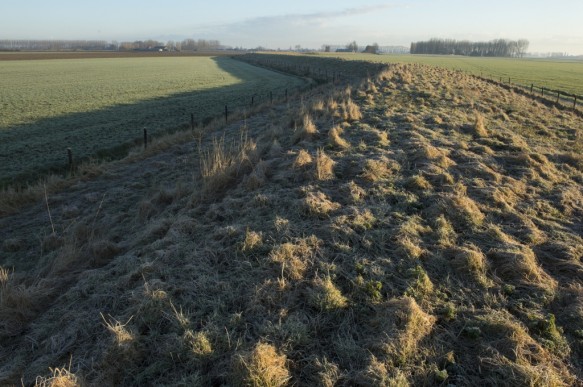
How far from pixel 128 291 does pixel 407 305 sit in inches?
144

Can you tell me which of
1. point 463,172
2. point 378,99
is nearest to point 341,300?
point 463,172

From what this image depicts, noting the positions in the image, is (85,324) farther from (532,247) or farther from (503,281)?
(532,247)

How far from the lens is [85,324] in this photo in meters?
4.79

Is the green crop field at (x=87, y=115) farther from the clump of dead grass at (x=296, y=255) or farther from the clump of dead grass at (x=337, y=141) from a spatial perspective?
the clump of dead grass at (x=296, y=255)

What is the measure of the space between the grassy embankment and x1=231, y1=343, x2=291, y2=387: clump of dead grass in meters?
0.02

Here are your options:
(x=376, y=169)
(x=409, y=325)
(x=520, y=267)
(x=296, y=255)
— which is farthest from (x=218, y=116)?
(x=409, y=325)

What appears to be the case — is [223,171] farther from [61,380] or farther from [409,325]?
[409,325]

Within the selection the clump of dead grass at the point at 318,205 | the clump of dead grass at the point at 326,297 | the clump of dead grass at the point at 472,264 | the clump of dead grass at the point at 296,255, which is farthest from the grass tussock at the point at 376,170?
the clump of dead grass at the point at 326,297

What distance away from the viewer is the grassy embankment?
3963 millimetres

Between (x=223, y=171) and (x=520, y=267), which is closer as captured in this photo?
(x=520, y=267)

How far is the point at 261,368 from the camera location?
3693mm

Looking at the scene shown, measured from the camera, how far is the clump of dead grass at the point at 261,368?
361 centimetres

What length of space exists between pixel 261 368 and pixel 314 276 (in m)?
1.68

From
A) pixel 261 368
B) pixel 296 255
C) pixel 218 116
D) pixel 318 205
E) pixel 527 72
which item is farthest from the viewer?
A: pixel 527 72
